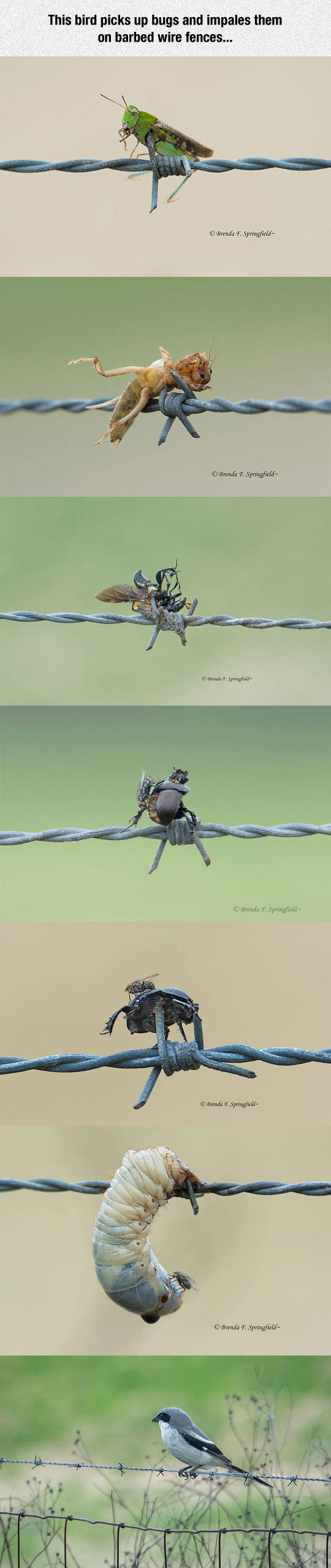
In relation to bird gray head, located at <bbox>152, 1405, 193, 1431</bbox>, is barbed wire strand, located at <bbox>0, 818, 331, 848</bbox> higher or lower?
higher

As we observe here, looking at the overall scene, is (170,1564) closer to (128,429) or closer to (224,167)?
(128,429)

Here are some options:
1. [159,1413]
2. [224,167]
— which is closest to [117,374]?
[224,167]

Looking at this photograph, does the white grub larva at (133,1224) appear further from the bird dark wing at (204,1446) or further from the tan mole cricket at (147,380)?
the tan mole cricket at (147,380)

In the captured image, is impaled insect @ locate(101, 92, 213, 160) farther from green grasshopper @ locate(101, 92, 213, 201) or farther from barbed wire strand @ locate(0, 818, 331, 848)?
barbed wire strand @ locate(0, 818, 331, 848)

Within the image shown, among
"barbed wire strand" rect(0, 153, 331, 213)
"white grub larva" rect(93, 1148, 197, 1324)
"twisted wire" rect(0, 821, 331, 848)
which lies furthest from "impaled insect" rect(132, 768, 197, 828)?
"barbed wire strand" rect(0, 153, 331, 213)

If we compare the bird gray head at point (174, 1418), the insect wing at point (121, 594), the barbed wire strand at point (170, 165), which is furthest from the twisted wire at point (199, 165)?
the bird gray head at point (174, 1418)

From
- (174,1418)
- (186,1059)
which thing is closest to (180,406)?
(186,1059)
